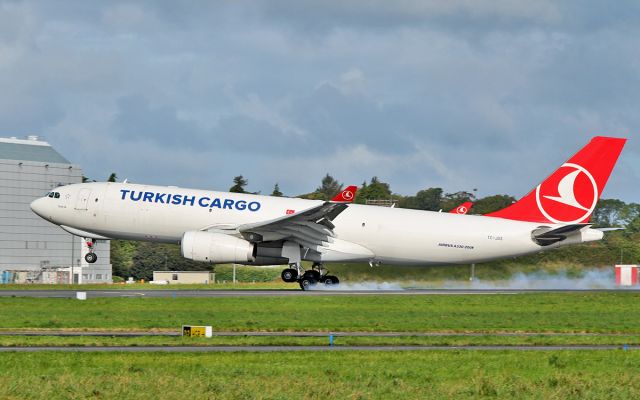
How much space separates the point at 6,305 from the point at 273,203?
1735 cm

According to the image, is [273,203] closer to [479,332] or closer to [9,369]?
[479,332]

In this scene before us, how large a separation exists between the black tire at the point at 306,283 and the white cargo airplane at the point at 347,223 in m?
0.06

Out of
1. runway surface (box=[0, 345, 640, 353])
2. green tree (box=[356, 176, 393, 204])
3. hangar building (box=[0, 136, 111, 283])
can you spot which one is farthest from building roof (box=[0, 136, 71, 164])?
runway surface (box=[0, 345, 640, 353])

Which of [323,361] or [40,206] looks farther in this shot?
[40,206]

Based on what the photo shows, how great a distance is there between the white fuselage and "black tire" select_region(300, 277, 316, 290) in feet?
5.62

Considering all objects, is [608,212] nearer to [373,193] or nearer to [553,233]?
[373,193]

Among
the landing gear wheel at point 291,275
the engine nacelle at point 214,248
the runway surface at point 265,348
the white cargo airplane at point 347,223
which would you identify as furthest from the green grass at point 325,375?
the landing gear wheel at point 291,275

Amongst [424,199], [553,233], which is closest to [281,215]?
[553,233]

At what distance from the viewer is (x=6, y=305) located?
4141cm

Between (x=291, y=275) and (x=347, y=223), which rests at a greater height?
(x=347, y=223)

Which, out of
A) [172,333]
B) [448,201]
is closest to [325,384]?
[172,333]

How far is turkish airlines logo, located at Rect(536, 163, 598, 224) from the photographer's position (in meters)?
54.6

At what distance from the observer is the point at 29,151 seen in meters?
118

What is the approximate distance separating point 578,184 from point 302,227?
1524 centimetres
